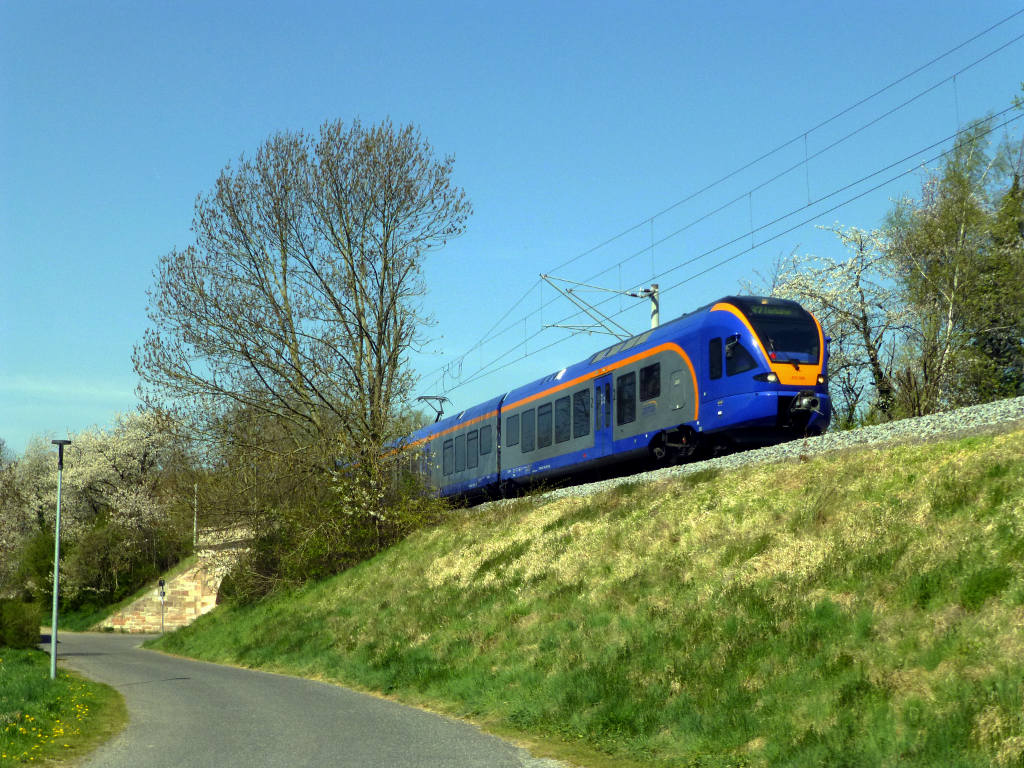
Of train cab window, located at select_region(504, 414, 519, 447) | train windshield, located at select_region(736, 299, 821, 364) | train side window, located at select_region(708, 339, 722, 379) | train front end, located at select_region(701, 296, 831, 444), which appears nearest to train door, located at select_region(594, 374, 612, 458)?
train front end, located at select_region(701, 296, 831, 444)

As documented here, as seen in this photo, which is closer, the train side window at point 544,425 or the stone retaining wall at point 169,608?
the train side window at point 544,425

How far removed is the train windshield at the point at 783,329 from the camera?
20734 mm

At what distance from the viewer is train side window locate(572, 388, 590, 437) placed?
25.9m

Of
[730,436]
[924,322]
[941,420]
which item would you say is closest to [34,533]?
[924,322]

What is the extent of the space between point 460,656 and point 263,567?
63.0ft

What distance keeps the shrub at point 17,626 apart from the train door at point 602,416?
19.4 metres

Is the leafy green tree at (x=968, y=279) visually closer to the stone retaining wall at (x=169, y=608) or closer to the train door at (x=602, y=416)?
the train door at (x=602, y=416)

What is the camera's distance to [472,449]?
110 ft

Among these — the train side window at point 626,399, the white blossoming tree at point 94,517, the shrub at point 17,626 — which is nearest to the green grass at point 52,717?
the shrub at point 17,626

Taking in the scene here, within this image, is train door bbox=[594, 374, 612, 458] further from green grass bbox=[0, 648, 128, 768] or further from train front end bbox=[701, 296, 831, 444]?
green grass bbox=[0, 648, 128, 768]

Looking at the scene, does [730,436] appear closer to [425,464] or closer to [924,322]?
[425,464]

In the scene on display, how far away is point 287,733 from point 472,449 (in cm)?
2039

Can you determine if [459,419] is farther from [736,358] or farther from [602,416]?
[736,358]

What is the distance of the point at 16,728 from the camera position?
43.1 feet
